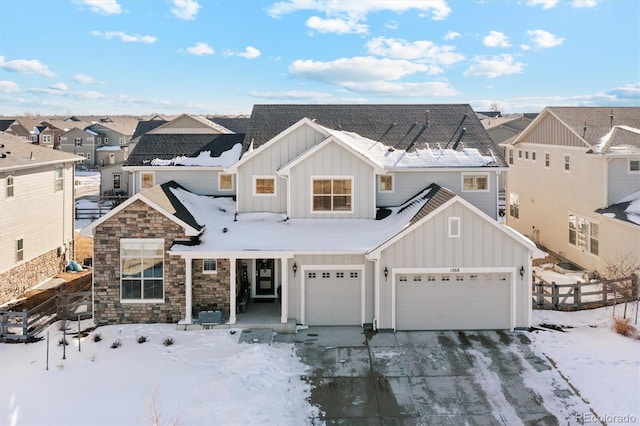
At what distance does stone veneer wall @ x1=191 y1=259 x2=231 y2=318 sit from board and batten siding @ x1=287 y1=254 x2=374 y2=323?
2.07 metres

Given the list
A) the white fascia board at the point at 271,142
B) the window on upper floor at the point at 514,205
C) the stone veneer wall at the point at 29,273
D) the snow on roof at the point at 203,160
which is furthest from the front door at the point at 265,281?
the window on upper floor at the point at 514,205

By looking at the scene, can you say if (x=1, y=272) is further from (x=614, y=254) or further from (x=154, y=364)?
(x=614, y=254)

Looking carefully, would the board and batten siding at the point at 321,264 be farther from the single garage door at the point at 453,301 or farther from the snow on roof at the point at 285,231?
the single garage door at the point at 453,301

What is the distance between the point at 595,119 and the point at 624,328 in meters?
Answer: 12.0

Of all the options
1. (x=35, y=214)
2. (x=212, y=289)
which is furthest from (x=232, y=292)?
(x=35, y=214)

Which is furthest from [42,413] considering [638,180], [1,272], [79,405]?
[638,180]

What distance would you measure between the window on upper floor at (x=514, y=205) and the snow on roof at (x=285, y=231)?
12995mm

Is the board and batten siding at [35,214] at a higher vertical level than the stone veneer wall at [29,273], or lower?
higher

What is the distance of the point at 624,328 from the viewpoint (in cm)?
1515

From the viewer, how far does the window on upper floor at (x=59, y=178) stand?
23422 millimetres

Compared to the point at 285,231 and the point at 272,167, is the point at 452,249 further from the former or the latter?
the point at 272,167

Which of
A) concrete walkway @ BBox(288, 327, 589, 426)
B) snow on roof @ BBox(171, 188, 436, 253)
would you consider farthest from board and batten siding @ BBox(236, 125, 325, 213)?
concrete walkway @ BBox(288, 327, 589, 426)

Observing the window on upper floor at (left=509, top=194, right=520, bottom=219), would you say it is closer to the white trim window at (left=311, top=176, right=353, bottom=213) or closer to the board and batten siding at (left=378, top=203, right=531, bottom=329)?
the board and batten siding at (left=378, top=203, right=531, bottom=329)

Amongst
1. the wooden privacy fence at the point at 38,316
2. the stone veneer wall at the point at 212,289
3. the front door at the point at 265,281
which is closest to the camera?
the wooden privacy fence at the point at 38,316
